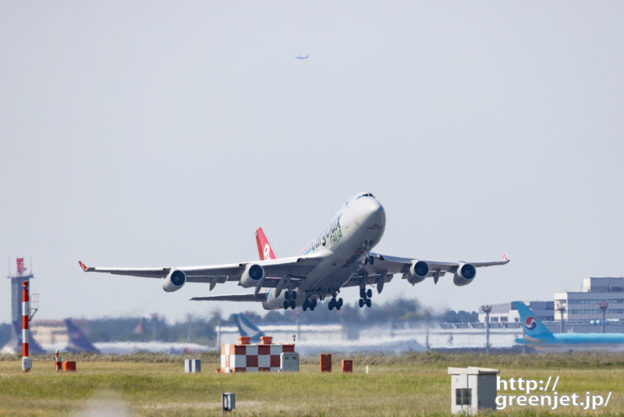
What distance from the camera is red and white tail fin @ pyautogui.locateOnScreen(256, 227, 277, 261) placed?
79.2 metres

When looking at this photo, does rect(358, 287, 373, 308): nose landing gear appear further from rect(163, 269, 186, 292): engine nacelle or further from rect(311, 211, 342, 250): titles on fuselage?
rect(163, 269, 186, 292): engine nacelle

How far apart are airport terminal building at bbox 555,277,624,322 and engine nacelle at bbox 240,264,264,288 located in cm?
13241

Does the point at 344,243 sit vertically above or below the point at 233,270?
above

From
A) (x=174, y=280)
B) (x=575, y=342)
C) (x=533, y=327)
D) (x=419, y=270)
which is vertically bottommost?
(x=575, y=342)

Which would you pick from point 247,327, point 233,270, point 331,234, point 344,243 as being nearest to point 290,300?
point 233,270

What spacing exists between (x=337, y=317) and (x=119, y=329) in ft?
48.3

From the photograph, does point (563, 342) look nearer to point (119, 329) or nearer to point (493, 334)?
point (493, 334)

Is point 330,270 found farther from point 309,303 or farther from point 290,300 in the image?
point 309,303

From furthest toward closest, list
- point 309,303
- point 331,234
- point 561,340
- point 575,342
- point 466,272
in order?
point 561,340 → point 575,342 → point 309,303 → point 466,272 → point 331,234

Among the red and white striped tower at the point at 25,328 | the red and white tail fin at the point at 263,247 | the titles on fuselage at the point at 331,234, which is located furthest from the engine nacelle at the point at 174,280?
the red and white tail fin at the point at 263,247

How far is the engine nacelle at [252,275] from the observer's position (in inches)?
2490

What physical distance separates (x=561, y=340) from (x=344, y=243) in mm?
52261

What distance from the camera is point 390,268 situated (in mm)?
67812

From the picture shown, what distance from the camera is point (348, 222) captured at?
56.8m
